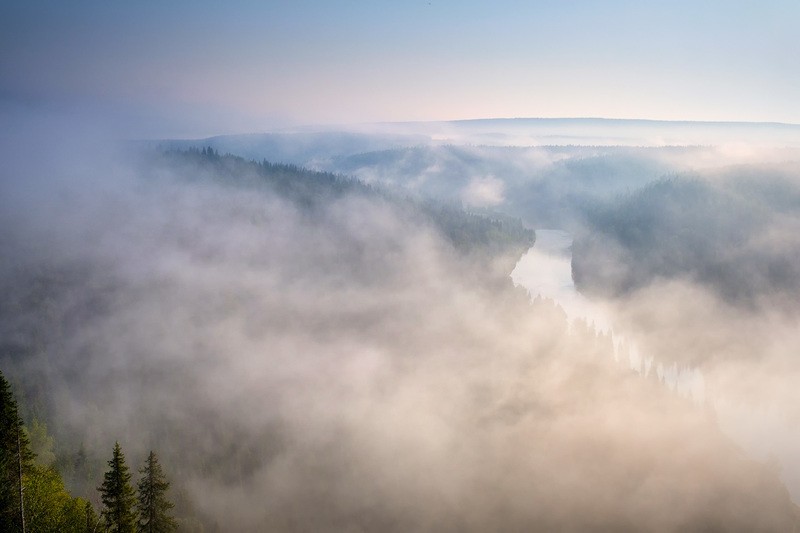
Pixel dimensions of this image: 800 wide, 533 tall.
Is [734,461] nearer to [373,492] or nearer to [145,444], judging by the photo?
[373,492]

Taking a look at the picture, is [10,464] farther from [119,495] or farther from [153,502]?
[153,502]

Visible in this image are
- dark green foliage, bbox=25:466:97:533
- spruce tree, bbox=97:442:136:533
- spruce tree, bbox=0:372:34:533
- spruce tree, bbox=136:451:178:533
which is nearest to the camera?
spruce tree, bbox=0:372:34:533

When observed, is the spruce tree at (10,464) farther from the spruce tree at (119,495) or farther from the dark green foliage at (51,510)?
the spruce tree at (119,495)

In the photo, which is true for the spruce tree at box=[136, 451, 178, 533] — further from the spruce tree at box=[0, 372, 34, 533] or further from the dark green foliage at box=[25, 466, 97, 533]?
the spruce tree at box=[0, 372, 34, 533]

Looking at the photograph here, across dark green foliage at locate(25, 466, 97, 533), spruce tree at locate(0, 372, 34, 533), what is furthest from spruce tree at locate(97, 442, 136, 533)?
spruce tree at locate(0, 372, 34, 533)

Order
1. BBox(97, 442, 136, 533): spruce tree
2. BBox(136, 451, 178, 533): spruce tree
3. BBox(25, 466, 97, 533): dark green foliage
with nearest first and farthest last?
BBox(97, 442, 136, 533): spruce tree, BBox(25, 466, 97, 533): dark green foliage, BBox(136, 451, 178, 533): spruce tree

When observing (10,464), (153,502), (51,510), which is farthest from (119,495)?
(10,464)

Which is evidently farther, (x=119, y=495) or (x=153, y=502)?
(x=153, y=502)

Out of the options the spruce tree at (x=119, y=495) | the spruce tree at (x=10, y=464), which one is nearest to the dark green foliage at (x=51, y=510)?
the spruce tree at (x=10, y=464)

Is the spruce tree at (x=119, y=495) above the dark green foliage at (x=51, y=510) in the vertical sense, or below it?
above
